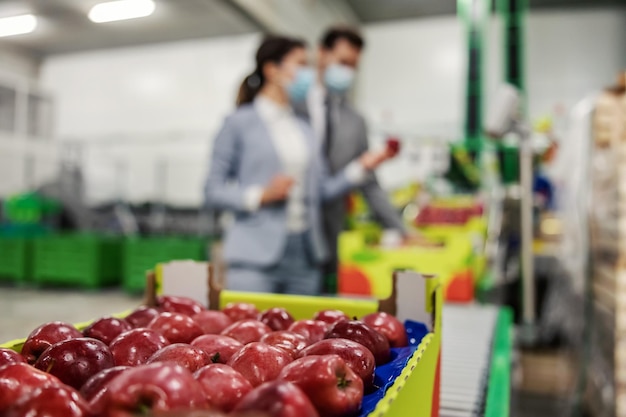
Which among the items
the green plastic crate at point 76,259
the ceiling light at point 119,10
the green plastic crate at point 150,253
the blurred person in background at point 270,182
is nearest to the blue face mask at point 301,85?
the blurred person in background at point 270,182

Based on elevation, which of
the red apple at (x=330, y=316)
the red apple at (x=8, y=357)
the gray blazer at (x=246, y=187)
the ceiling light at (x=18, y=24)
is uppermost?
the ceiling light at (x=18, y=24)

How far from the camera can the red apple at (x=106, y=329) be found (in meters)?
0.86

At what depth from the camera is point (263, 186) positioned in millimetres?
2320

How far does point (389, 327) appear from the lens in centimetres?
93

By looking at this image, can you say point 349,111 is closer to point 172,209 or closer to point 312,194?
point 312,194

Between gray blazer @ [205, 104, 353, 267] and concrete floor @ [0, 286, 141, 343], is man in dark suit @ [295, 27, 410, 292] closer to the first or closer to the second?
gray blazer @ [205, 104, 353, 267]

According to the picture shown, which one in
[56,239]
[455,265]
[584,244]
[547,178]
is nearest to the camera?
[455,265]

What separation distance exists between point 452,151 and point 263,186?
271cm

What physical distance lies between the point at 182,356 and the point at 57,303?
638 cm

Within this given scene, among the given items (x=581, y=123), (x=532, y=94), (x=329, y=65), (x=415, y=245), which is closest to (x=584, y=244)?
(x=581, y=123)

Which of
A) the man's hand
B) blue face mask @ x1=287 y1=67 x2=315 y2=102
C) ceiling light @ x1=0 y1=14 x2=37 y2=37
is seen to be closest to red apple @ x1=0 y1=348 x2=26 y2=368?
the man's hand

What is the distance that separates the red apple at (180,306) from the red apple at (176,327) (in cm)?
11

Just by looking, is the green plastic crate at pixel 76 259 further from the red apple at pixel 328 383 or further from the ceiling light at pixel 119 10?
the red apple at pixel 328 383

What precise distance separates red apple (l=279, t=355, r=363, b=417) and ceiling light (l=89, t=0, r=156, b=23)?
707 centimetres
